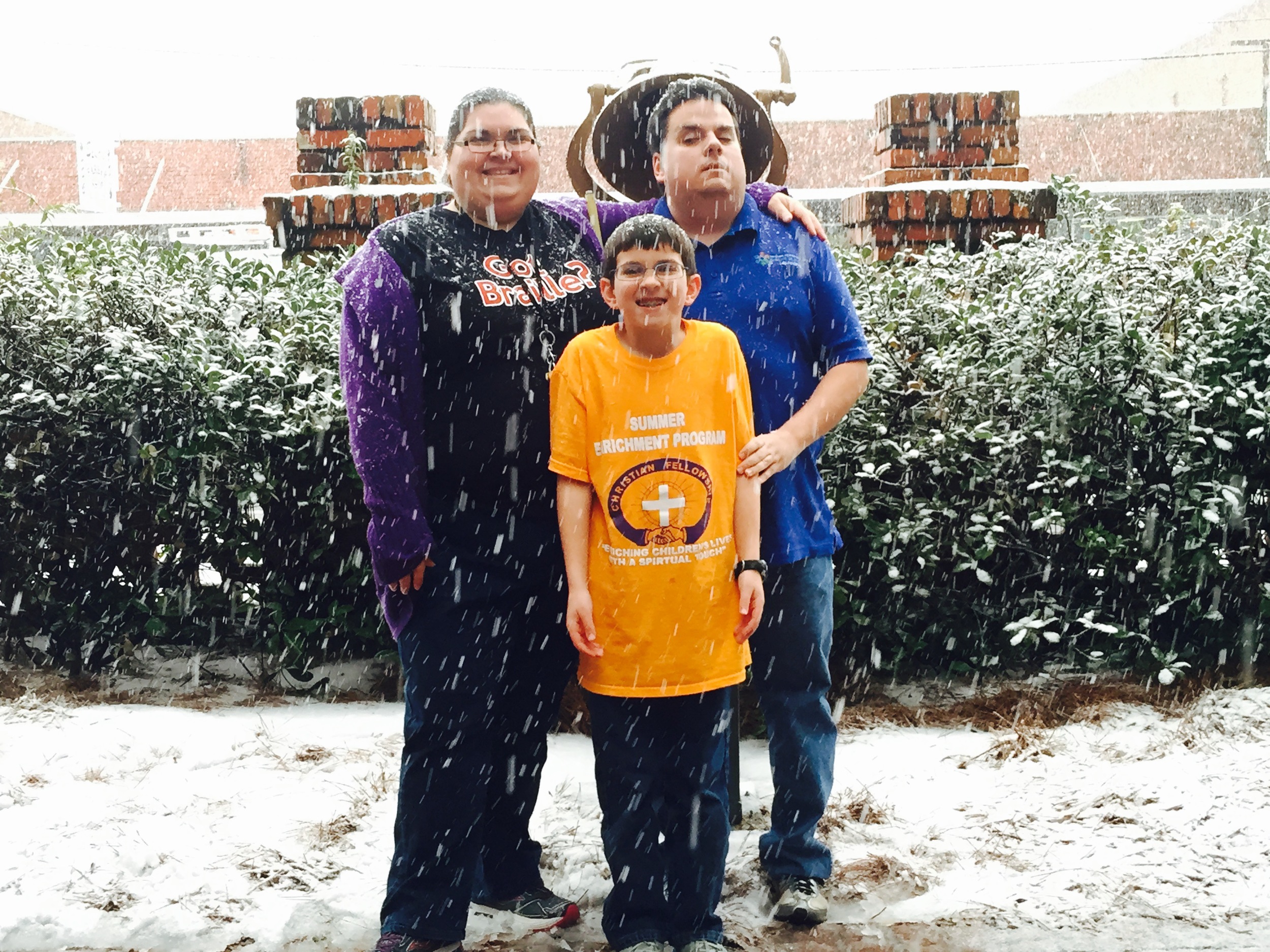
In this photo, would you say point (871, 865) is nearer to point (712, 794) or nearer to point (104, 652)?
point (712, 794)

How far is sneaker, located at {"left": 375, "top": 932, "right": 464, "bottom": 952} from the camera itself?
8.39 feet

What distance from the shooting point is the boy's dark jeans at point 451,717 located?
101 inches

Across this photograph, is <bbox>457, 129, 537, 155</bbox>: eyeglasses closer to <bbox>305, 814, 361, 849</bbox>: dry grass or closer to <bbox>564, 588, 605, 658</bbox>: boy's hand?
<bbox>564, 588, 605, 658</bbox>: boy's hand

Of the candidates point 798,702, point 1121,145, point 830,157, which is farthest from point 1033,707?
point 1121,145

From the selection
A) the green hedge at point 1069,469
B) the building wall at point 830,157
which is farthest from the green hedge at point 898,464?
the building wall at point 830,157

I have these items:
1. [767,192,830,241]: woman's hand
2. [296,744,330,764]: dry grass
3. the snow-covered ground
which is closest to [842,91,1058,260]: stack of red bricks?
the snow-covered ground

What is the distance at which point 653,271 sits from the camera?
242 centimetres

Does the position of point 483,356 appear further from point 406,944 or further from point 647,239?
point 406,944

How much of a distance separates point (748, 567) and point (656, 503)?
25 centimetres

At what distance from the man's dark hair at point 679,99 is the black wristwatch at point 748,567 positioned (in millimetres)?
1022

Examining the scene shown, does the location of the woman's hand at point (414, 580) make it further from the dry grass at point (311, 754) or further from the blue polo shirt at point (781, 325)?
the dry grass at point (311, 754)

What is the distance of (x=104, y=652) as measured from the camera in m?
4.50

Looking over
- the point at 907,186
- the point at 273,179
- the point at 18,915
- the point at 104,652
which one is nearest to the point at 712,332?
the point at 18,915

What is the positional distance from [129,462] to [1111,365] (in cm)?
356
